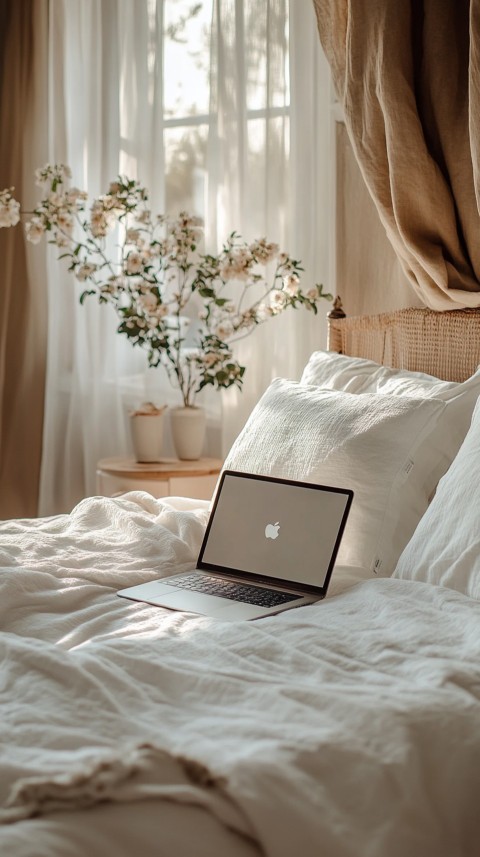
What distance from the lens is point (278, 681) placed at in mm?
1199

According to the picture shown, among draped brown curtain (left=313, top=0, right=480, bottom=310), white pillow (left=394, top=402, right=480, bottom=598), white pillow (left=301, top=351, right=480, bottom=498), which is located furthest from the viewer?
draped brown curtain (left=313, top=0, right=480, bottom=310)

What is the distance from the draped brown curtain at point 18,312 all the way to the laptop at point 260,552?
2058 mm

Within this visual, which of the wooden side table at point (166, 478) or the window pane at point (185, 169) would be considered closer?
the wooden side table at point (166, 478)

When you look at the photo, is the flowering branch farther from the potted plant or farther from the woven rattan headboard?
the woven rattan headboard

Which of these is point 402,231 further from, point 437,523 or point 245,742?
point 245,742

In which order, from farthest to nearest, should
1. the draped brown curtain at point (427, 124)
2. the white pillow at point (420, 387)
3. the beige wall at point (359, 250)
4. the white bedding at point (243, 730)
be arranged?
the beige wall at point (359, 250) < the draped brown curtain at point (427, 124) < the white pillow at point (420, 387) < the white bedding at point (243, 730)

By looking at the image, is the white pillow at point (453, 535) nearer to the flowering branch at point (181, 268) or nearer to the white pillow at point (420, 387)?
the white pillow at point (420, 387)

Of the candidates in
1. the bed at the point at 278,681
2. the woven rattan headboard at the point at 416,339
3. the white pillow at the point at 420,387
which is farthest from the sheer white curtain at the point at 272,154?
the bed at the point at 278,681

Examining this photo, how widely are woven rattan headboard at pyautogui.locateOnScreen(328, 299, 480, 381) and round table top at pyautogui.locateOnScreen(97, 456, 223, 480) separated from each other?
56 centimetres

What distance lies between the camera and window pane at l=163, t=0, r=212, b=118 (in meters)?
3.28

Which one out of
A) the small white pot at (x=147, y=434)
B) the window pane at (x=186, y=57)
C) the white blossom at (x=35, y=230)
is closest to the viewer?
the white blossom at (x=35, y=230)

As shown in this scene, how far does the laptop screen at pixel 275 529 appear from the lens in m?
1.74

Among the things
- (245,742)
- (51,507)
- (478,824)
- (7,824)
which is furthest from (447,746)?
(51,507)

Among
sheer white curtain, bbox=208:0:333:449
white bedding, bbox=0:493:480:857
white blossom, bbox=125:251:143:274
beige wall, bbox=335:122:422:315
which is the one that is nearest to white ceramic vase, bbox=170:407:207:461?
sheer white curtain, bbox=208:0:333:449
